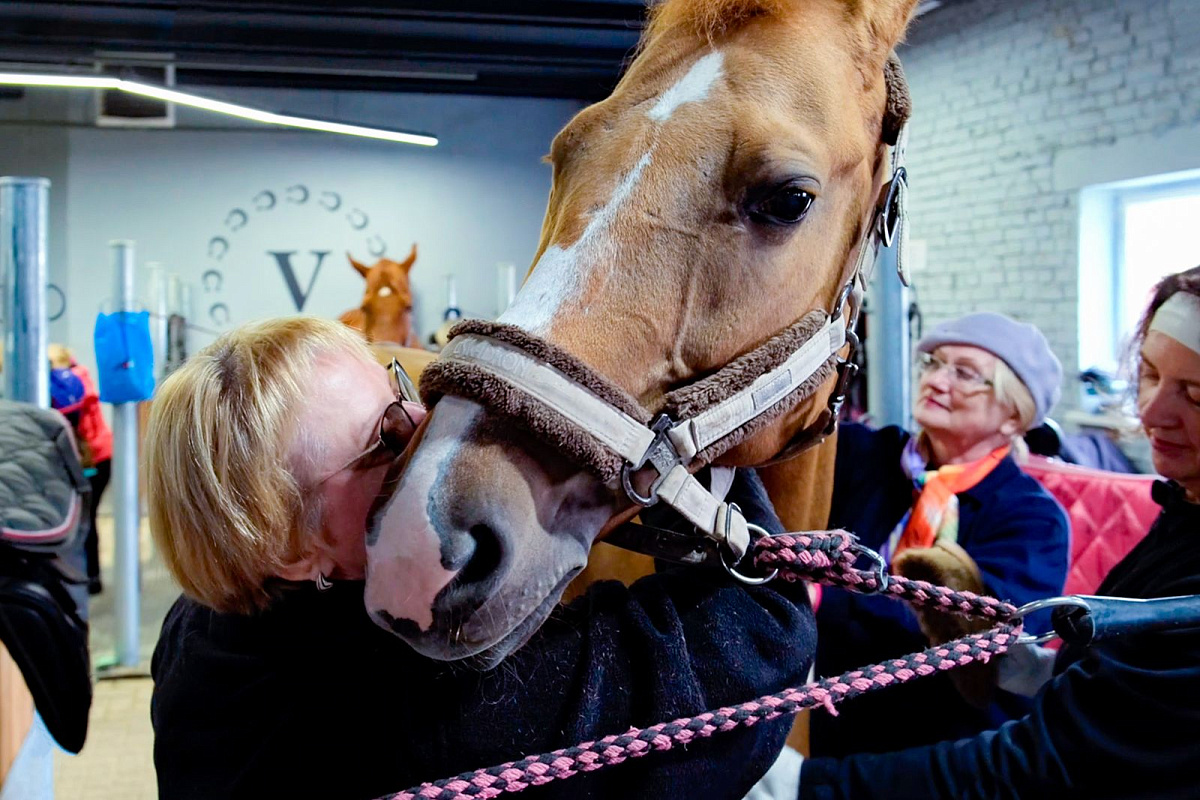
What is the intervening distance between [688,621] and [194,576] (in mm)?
511

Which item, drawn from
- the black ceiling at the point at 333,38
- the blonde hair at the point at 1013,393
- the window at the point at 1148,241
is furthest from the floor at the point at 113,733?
the window at the point at 1148,241

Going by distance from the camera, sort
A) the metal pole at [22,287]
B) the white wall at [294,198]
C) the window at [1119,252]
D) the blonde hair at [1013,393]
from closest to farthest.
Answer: the blonde hair at [1013,393] < the metal pole at [22,287] < the window at [1119,252] < the white wall at [294,198]

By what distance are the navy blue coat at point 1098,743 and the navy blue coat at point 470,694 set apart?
28 cm

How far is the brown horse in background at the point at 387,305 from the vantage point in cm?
659

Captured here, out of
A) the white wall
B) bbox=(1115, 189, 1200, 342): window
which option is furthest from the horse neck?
the white wall

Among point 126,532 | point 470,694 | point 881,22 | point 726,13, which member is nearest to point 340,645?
point 470,694

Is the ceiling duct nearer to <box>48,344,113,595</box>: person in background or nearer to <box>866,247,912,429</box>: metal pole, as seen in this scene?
<box>48,344,113,595</box>: person in background

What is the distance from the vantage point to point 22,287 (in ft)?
6.40

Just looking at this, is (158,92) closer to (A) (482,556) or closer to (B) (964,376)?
(B) (964,376)

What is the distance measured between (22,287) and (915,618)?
2097mm

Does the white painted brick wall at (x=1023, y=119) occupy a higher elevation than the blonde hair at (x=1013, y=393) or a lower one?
higher

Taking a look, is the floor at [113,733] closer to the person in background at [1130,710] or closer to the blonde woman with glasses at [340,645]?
the blonde woman with glasses at [340,645]

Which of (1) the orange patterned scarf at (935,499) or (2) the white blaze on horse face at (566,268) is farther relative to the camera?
(1) the orange patterned scarf at (935,499)

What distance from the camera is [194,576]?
86cm
